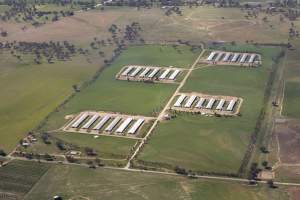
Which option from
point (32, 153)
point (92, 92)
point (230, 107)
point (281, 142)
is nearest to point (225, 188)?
point (281, 142)

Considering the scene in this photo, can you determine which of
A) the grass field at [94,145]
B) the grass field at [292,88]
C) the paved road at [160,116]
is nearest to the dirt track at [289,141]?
the grass field at [292,88]

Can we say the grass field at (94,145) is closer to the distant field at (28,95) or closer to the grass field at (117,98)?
the grass field at (117,98)

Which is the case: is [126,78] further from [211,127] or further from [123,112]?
[211,127]

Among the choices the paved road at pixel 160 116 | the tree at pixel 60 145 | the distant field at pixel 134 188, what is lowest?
the distant field at pixel 134 188

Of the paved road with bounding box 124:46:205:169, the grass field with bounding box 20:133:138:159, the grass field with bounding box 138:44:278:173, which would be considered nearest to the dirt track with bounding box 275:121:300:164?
the grass field with bounding box 138:44:278:173

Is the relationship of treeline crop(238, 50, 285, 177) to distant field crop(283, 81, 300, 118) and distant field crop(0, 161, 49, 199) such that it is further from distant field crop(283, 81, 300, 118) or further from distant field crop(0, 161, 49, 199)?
distant field crop(0, 161, 49, 199)

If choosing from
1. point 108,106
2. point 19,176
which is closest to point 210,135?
point 108,106
